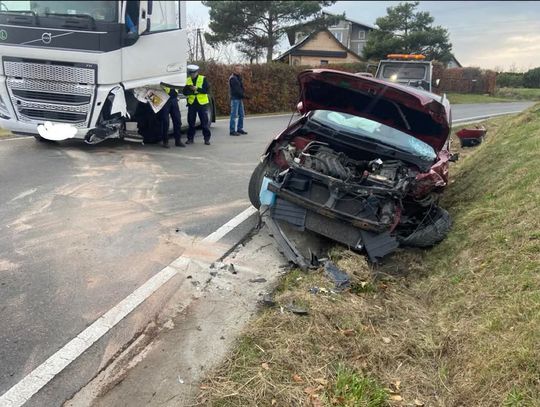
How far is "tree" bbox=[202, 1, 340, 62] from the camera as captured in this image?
104ft

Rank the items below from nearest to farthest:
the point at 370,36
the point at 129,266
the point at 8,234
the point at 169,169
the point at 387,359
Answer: the point at 387,359
the point at 129,266
the point at 8,234
the point at 169,169
the point at 370,36

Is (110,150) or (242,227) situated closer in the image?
(242,227)

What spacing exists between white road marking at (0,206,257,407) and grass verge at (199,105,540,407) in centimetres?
91

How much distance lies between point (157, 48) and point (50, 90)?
1980 millimetres

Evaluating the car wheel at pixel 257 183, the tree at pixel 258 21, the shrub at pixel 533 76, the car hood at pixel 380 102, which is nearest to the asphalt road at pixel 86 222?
the car wheel at pixel 257 183

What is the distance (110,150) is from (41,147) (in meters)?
1.23

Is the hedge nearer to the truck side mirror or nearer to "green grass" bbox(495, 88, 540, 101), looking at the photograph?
"green grass" bbox(495, 88, 540, 101)

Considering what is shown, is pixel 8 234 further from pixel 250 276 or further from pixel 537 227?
pixel 537 227

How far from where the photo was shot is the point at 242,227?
5.45 m

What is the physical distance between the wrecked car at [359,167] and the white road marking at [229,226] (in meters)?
0.23

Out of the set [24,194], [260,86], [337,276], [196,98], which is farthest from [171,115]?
[260,86]

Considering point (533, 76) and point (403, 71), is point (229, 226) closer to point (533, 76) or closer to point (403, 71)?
point (403, 71)

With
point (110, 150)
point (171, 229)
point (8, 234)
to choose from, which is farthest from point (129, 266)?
point (110, 150)

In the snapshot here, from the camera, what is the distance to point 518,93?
2788 cm
